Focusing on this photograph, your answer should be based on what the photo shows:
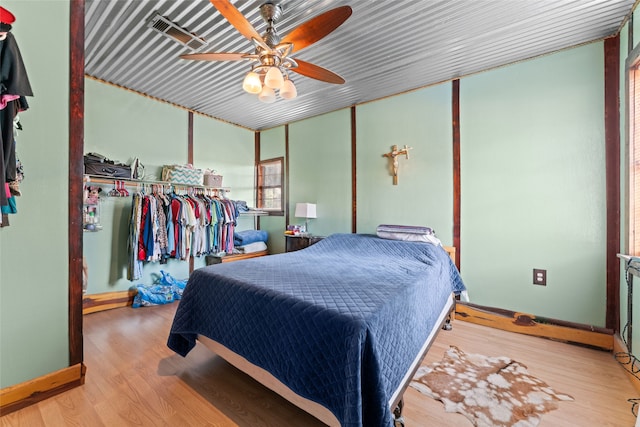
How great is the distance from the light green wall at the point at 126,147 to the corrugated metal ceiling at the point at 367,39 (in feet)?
0.88

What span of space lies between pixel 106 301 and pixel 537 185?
4911 mm

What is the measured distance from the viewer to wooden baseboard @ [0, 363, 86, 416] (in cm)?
142

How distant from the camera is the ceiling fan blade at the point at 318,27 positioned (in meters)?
1.44

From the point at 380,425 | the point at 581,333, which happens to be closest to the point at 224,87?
the point at 380,425

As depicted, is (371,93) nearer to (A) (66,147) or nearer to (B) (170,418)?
(A) (66,147)

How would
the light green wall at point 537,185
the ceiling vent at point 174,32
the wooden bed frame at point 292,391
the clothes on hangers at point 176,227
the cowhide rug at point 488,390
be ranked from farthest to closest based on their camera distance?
the clothes on hangers at point 176,227 → the light green wall at point 537,185 → the ceiling vent at point 174,32 → the cowhide rug at point 488,390 → the wooden bed frame at point 292,391

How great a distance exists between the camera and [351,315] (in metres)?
1.18

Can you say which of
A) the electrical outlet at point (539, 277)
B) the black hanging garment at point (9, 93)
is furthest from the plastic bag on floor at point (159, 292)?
the electrical outlet at point (539, 277)

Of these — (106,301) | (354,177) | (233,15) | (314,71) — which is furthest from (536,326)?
(106,301)

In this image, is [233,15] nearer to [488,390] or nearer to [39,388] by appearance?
[39,388]

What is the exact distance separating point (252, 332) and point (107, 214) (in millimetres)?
2845

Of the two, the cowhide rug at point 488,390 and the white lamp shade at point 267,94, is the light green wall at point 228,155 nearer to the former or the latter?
the white lamp shade at point 267,94

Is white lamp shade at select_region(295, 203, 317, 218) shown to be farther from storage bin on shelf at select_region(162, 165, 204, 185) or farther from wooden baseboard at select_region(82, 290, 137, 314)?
wooden baseboard at select_region(82, 290, 137, 314)

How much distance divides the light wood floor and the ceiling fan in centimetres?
198
